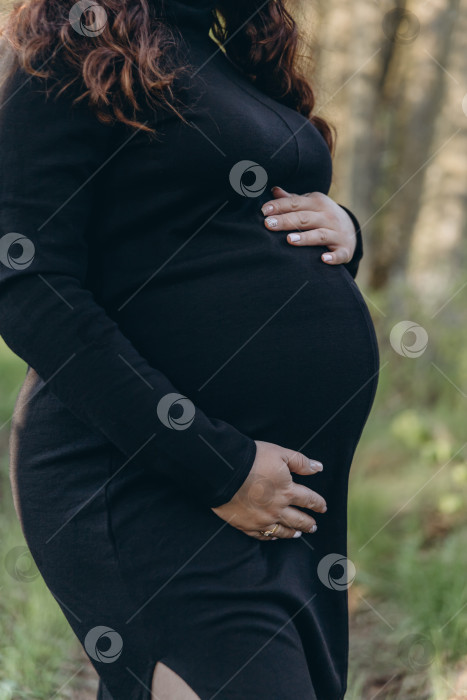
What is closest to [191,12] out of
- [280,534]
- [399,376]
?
[280,534]

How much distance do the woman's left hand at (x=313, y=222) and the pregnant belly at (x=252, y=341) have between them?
1.8 inches

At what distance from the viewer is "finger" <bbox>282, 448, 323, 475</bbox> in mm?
1137

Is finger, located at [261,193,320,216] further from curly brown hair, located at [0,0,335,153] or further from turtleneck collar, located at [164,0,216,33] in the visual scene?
turtleneck collar, located at [164,0,216,33]

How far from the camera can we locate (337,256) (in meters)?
1.32

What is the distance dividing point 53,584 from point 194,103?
2.53 feet

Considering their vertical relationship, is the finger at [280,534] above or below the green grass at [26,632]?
above

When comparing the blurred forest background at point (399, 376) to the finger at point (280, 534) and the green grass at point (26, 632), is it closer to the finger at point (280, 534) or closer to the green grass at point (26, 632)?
the green grass at point (26, 632)

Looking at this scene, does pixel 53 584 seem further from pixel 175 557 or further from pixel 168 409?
pixel 168 409

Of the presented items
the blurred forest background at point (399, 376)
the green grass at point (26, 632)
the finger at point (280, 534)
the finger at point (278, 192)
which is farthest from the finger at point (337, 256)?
the green grass at point (26, 632)

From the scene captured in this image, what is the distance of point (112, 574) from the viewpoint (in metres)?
1.09

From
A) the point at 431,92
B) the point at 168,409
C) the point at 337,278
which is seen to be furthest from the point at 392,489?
the point at 431,92

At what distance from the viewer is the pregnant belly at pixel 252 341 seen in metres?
1.13

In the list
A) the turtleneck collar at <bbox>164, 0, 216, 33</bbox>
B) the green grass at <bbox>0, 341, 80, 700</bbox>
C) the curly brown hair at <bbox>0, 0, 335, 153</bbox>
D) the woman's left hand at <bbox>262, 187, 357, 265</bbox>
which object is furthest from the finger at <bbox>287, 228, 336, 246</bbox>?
the green grass at <bbox>0, 341, 80, 700</bbox>

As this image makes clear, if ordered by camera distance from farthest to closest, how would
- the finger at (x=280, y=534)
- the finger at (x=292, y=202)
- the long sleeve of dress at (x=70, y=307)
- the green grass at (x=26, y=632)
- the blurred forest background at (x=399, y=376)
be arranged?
the blurred forest background at (x=399, y=376) < the green grass at (x=26, y=632) < the finger at (x=292, y=202) < the finger at (x=280, y=534) < the long sleeve of dress at (x=70, y=307)
